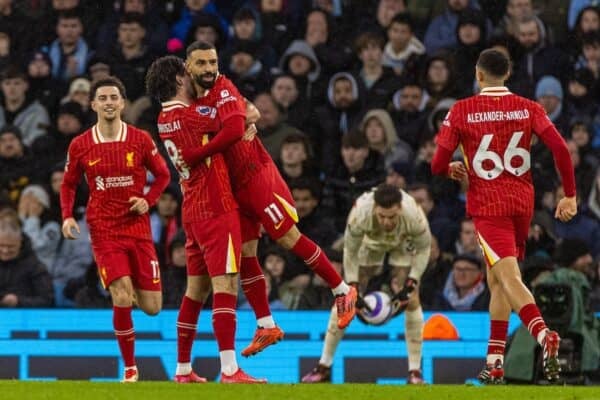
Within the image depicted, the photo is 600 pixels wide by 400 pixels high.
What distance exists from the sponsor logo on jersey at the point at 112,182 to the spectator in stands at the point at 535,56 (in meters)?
7.02

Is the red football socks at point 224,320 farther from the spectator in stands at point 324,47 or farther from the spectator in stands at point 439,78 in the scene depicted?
the spectator in stands at point 324,47

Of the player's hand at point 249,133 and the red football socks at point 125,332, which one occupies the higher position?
the player's hand at point 249,133

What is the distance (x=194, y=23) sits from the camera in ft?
65.9

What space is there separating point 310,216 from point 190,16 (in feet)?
11.5

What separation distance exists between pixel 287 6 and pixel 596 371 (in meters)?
6.54

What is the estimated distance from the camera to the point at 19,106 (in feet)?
64.0

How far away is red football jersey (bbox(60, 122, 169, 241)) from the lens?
44.1ft

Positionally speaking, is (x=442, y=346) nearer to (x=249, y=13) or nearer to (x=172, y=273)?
(x=172, y=273)

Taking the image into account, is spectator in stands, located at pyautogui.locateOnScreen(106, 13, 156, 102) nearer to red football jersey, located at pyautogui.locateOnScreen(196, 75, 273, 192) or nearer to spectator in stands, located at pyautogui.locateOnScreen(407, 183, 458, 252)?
spectator in stands, located at pyautogui.locateOnScreen(407, 183, 458, 252)

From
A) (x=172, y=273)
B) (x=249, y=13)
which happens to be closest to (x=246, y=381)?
(x=172, y=273)

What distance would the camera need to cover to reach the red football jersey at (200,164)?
1216 cm

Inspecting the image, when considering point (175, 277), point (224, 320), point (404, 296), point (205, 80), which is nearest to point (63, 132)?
point (175, 277)

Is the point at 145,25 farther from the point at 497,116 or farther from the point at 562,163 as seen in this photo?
the point at 562,163

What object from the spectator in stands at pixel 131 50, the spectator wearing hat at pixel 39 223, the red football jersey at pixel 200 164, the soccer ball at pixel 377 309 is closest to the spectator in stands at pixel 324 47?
the spectator in stands at pixel 131 50
